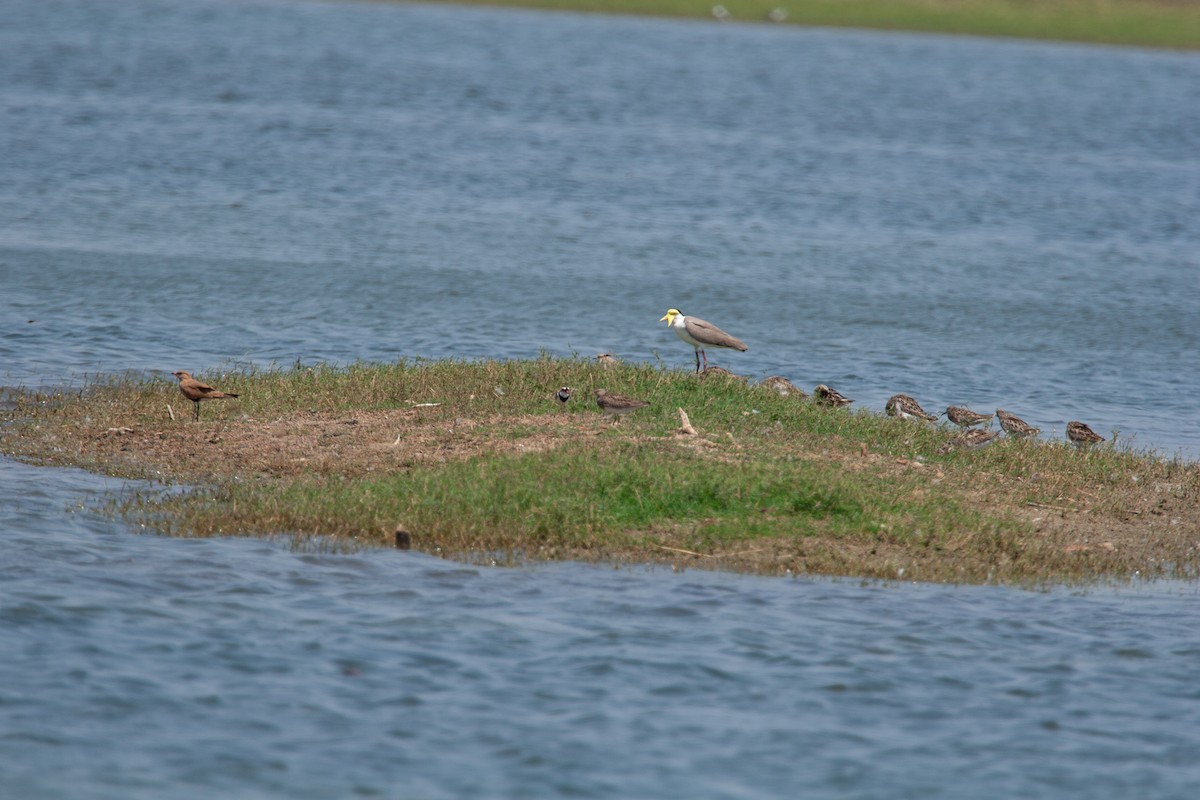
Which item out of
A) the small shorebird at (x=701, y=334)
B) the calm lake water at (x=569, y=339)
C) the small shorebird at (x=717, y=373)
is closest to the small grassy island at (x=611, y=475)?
the small shorebird at (x=717, y=373)

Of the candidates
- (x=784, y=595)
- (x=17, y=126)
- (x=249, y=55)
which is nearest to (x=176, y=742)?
(x=784, y=595)

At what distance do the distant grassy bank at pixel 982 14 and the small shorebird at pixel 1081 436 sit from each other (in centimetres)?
6070

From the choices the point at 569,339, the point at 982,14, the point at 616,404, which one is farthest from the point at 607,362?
the point at 982,14

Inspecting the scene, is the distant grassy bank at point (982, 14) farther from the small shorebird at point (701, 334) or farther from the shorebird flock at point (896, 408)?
the shorebird flock at point (896, 408)

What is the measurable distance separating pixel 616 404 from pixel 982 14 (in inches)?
2654

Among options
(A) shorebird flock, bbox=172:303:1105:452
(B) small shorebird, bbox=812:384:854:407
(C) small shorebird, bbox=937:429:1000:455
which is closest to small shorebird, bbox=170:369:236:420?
(A) shorebird flock, bbox=172:303:1105:452

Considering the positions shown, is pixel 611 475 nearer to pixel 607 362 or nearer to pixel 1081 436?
pixel 607 362

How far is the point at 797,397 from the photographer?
54.5 ft

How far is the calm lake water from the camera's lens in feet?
31.2

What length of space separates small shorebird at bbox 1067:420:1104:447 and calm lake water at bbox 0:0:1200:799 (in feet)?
5.19

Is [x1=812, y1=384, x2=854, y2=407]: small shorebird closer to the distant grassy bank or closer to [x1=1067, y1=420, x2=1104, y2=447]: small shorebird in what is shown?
[x1=1067, y1=420, x2=1104, y2=447]: small shorebird

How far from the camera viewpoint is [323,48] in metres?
61.9

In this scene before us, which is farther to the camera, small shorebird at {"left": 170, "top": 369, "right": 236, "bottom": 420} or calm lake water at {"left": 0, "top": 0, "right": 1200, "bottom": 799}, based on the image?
small shorebird at {"left": 170, "top": 369, "right": 236, "bottom": 420}

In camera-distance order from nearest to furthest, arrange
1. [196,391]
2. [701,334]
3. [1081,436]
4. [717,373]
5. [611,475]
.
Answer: [611,475]
[196,391]
[1081,436]
[717,373]
[701,334]
